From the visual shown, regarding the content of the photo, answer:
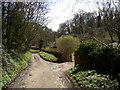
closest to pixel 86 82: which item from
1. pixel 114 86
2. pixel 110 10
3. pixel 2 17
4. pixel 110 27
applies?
pixel 114 86

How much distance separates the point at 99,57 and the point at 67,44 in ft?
51.8

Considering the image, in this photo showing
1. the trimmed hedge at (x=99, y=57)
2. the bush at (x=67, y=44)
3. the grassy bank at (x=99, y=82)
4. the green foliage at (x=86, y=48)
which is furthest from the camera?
the bush at (x=67, y=44)

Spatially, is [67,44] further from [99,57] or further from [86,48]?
[99,57]

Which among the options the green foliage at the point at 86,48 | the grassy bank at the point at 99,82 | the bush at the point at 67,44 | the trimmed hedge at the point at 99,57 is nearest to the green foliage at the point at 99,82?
the grassy bank at the point at 99,82

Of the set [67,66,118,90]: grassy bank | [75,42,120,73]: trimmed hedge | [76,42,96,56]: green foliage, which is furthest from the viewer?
A: [76,42,96,56]: green foliage

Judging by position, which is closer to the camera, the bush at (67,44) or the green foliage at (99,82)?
the green foliage at (99,82)

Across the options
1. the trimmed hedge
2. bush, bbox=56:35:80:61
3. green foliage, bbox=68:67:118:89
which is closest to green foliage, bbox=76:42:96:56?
the trimmed hedge

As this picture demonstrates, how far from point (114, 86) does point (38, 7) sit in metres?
8.28

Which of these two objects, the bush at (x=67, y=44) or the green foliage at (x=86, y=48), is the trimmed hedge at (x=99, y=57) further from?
the bush at (x=67, y=44)

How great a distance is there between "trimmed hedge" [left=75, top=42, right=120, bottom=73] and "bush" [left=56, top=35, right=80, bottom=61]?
1142 cm

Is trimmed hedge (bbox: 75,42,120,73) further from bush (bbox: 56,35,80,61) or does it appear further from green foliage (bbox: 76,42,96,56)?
bush (bbox: 56,35,80,61)

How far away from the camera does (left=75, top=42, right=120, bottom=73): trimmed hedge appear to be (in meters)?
11.7

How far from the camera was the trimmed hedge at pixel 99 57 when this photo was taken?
11656mm

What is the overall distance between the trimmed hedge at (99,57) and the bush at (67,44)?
37.5 ft
